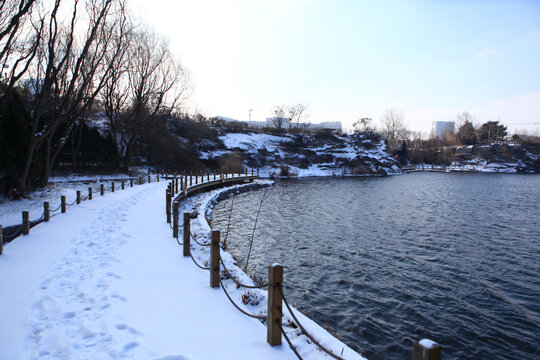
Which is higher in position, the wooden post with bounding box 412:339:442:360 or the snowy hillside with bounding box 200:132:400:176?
the snowy hillside with bounding box 200:132:400:176

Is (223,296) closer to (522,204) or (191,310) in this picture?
(191,310)

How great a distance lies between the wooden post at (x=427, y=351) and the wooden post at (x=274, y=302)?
1875 millimetres

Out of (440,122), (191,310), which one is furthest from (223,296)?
(440,122)

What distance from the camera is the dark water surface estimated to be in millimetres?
6680

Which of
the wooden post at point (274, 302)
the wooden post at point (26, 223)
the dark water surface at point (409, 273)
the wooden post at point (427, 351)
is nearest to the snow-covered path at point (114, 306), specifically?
the wooden post at point (274, 302)

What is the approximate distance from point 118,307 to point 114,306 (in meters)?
0.08

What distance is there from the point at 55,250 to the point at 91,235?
1478mm

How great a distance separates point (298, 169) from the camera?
5794 centimetres

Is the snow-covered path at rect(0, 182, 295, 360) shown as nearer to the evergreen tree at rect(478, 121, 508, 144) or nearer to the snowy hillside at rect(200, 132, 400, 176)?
the snowy hillside at rect(200, 132, 400, 176)

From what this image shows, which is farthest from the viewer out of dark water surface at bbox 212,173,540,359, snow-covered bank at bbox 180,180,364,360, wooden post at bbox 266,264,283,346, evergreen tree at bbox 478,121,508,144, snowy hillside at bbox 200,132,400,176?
evergreen tree at bbox 478,121,508,144

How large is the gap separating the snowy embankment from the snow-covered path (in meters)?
0.01

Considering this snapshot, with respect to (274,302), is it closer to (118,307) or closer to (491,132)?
(118,307)

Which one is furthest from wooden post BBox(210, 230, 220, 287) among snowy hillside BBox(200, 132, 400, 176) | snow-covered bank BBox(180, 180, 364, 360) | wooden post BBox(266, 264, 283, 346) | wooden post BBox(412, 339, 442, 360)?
snowy hillside BBox(200, 132, 400, 176)

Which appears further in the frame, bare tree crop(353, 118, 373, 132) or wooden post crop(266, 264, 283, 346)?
bare tree crop(353, 118, 373, 132)
